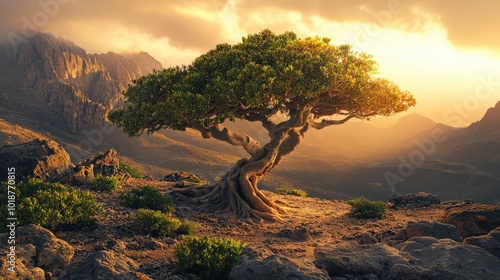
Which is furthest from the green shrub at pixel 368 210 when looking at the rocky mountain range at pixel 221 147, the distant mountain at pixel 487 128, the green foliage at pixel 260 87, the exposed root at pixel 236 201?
the distant mountain at pixel 487 128

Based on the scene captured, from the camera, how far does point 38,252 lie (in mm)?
8977

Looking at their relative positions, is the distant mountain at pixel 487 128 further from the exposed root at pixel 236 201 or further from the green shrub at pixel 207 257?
the green shrub at pixel 207 257

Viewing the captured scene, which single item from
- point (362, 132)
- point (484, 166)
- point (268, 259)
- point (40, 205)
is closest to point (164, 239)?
point (40, 205)

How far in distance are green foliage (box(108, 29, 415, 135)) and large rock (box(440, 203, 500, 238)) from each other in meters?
7.57

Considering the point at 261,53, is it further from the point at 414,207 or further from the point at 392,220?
the point at 414,207

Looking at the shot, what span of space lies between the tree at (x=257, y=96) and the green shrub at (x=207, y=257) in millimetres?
9013

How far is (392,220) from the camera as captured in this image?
20562 millimetres

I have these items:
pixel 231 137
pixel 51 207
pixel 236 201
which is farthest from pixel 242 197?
pixel 51 207

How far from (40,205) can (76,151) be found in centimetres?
10082

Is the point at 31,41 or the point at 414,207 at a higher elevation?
the point at 31,41

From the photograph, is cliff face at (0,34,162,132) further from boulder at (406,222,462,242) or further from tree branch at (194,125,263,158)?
boulder at (406,222,462,242)

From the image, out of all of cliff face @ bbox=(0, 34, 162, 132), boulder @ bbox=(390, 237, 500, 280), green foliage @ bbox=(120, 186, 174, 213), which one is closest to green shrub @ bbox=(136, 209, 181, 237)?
green foliage @ bbox=(120, 186, 174, 213)

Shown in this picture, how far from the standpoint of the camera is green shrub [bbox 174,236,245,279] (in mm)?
9117

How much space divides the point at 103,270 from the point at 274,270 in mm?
3369
